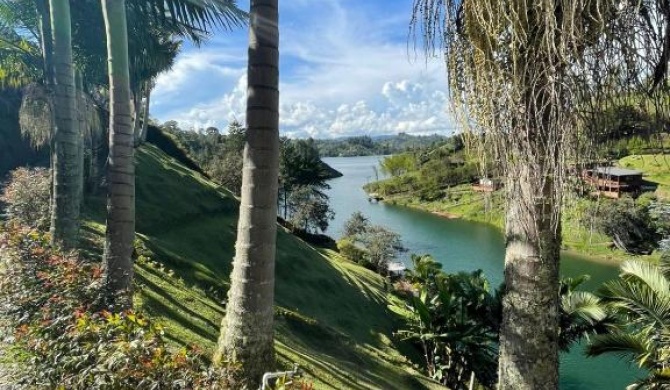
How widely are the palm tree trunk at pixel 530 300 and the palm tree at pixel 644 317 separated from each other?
5.89 meters

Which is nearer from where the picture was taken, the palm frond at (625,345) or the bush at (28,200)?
the palm frond at (625,345)

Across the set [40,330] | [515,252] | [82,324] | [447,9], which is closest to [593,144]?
[515,252]

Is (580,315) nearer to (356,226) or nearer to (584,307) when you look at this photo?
(584,307)

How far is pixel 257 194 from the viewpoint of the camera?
4.67 m

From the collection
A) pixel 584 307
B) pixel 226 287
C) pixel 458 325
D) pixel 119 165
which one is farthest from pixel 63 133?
pixel 458 325

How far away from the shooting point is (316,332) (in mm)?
13359

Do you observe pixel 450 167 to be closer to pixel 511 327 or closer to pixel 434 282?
pixel 434 282

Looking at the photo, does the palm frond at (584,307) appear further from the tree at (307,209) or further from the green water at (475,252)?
the tree at (307,209)

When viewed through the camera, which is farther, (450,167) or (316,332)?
(450,167)

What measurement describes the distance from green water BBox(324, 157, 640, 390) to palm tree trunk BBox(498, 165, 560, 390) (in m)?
14.9

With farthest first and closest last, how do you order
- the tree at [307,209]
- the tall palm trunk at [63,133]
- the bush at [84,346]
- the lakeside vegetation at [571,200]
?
the tree at [307,209] < the tall palm trunk at [63,133] < the bush at [84,346] < the lakeside vegetation at [571,200]

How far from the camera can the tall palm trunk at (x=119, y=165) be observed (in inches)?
267

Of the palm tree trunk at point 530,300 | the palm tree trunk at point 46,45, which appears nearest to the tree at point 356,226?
the palm tree trunk at point 46,45

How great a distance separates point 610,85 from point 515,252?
1.16 metres
